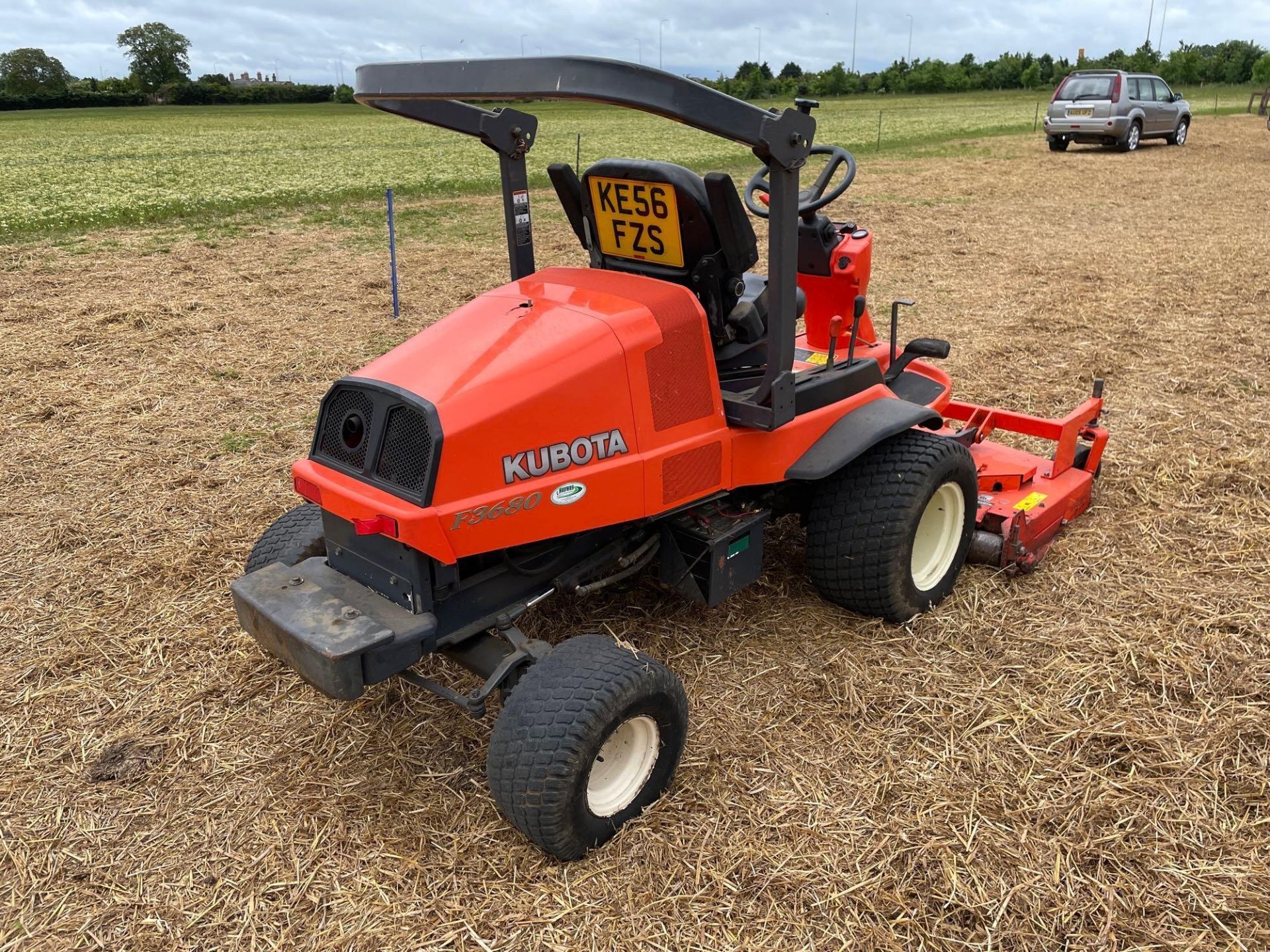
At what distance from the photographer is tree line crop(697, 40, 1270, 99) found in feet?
189

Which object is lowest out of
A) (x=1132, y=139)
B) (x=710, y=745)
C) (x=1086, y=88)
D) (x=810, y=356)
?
(x=710, y=745)

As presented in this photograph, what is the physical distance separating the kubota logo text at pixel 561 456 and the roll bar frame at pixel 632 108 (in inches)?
21.6

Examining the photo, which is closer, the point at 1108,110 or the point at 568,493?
the point at 568,493

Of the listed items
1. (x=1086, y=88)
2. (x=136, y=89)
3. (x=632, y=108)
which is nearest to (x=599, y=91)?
(x=632, y=108)

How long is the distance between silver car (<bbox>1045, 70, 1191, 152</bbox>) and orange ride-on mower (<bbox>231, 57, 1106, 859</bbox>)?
18882mm

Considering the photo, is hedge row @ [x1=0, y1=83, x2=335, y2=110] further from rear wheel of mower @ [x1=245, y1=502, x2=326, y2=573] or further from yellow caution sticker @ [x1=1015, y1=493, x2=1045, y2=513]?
yellow caution sticker @ [x1=1015, y1=493, x2=1045, y2=513]

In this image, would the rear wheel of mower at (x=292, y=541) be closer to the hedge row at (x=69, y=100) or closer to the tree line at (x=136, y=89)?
the tree line at (x=136, y=89)

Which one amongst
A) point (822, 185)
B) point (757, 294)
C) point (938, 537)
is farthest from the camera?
point (822, 185)

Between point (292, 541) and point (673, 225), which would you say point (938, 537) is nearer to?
point (673, 225)

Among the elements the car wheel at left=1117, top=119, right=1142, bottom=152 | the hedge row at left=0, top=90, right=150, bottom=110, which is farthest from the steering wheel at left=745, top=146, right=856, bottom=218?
the hedge row at left=0, top=90, right=150, bottom=110

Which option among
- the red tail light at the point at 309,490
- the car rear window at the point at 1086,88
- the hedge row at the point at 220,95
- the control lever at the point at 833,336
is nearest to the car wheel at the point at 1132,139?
the car rear window at the point at 1086,88

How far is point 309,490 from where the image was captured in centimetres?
308

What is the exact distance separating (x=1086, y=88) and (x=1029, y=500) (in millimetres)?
19413

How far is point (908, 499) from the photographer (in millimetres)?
3586
